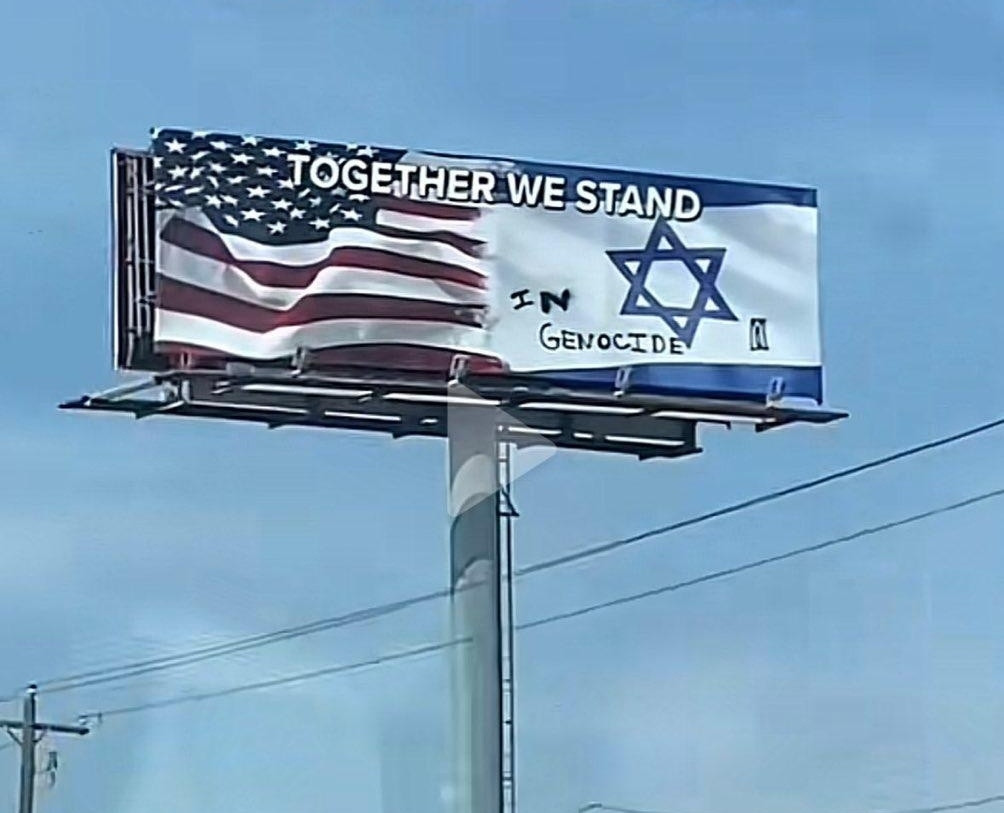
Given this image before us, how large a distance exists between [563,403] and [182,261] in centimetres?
396

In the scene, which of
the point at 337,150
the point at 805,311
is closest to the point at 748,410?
the point at 805,311

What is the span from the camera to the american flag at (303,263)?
24734 millimetres

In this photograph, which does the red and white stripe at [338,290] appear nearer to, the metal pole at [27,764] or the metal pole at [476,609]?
the metal pole at [476,609]

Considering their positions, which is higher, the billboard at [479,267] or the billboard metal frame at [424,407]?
the billboard at [479,267]

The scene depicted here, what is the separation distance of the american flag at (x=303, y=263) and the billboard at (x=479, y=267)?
0.7 inches

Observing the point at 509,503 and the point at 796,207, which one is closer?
the point at 509,503

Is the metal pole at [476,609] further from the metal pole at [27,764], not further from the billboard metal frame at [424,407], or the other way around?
the metal pole at [27,764]

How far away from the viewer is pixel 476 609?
984 inches

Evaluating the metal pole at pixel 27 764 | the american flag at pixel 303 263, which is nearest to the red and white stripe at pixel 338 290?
the american flag at pixel 303 263

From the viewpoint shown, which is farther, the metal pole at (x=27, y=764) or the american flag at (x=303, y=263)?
the metal pole at (x=27, y=764)

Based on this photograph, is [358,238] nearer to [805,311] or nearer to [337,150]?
[337,150]

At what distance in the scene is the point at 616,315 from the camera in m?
26.4

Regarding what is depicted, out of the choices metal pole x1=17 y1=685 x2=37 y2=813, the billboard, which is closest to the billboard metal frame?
the billboard

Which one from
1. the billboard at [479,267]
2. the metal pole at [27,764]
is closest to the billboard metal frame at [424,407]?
the billboard at [479,267]
